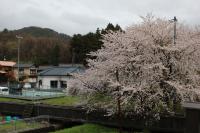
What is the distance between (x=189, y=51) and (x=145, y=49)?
2589 mm

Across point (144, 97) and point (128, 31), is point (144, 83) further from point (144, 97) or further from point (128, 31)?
point (128, 31)

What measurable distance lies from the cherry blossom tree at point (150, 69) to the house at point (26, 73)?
44.3 m

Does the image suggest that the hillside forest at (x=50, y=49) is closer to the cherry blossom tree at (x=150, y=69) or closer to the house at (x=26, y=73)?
the house at (x=26, y=73)

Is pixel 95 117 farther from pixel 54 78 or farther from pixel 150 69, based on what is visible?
pixel 54 78

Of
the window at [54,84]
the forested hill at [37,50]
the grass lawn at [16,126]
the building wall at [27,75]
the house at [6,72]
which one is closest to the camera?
the grass lawn at [16,126]

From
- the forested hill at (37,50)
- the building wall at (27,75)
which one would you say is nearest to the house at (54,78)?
the building wall at (27,75)

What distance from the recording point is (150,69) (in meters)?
21.2

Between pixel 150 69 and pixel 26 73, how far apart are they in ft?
169

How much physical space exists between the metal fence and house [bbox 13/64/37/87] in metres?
40.1

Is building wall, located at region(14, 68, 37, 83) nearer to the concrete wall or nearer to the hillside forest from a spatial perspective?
the hillside forest

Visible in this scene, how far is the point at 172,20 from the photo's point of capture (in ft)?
79.1

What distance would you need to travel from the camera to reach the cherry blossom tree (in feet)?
69.3

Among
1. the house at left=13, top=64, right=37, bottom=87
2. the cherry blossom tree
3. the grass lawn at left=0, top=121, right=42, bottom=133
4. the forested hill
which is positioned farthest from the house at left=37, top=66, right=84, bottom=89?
the forested hill

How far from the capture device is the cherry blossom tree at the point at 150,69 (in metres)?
21.1
